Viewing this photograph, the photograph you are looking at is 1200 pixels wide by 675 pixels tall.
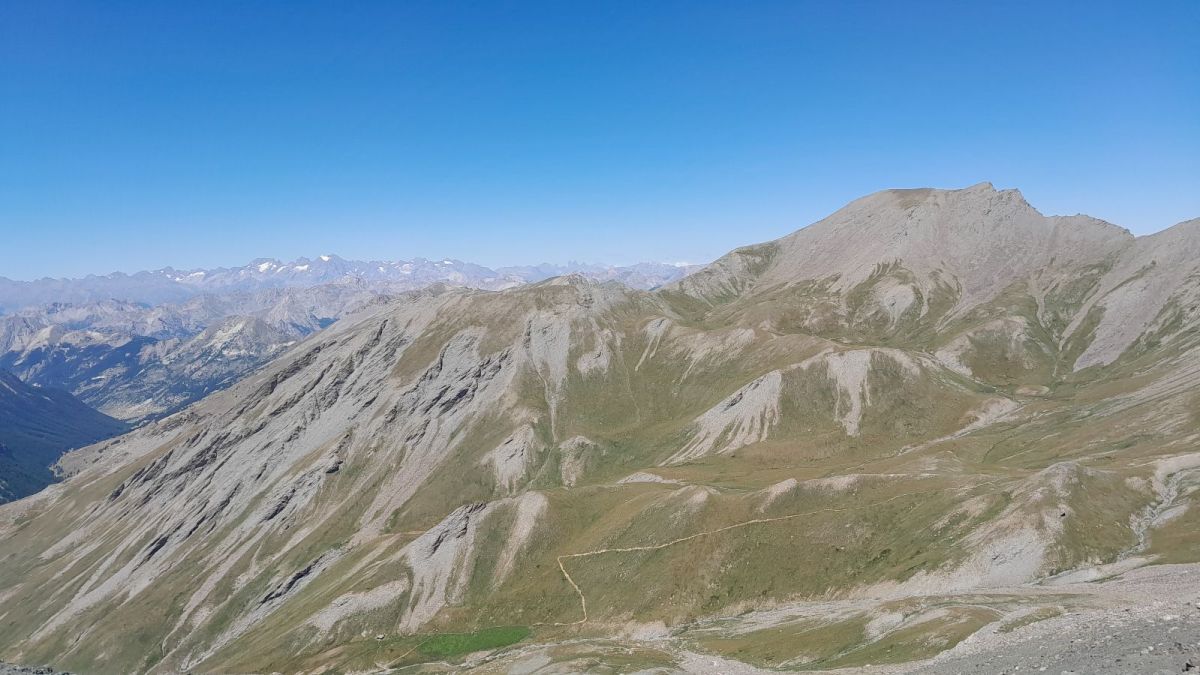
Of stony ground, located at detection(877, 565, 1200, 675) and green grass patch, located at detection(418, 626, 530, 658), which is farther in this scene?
green grass patch, located at detection(418, 626, 530, 658)

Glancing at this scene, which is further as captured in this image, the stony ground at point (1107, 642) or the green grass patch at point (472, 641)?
the green grass patch at point (472, 641)

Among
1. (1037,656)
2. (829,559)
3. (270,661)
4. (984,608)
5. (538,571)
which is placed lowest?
(270,661)

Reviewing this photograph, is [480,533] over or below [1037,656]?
below

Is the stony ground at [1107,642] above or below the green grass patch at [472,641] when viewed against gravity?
above

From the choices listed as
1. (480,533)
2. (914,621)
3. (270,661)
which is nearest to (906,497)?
(914,621)

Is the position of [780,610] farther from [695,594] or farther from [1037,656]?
[1037,656]

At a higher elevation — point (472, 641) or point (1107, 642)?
point (1107, 642)

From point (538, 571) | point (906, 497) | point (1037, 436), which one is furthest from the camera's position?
point (1037, 436)

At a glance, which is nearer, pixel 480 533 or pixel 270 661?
pixel 270 661
